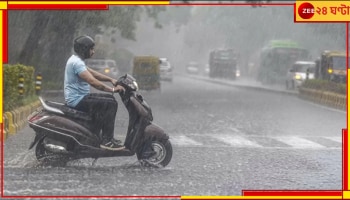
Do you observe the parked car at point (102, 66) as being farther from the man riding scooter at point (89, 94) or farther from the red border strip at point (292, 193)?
the red border strip at point (292, 193)

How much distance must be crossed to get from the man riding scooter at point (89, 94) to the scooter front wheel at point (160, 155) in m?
0.45

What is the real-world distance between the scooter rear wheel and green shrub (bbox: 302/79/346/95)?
55.1ft

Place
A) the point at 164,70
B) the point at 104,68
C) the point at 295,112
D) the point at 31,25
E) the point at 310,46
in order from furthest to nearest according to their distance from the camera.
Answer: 1. the point at 310,46
2. the point at 164,70
3. the point at 31,25
4. the point at 295,112
5. the point at 104,68

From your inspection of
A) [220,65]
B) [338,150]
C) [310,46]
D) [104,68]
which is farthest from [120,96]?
[310,46]

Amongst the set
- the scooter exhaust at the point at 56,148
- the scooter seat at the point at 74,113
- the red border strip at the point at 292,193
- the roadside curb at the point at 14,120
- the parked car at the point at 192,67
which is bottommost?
the parked car at the point at 192,67

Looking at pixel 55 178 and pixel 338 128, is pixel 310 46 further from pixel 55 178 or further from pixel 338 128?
pixel 55 178

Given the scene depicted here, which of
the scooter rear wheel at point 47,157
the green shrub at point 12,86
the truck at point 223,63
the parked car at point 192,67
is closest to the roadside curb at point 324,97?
the truck at point 223,63

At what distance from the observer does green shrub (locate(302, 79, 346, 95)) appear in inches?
954

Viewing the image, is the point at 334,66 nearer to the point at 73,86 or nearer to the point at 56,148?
the point at 73,86

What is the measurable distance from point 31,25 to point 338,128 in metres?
13.7

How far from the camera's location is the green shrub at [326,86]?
24.2 m

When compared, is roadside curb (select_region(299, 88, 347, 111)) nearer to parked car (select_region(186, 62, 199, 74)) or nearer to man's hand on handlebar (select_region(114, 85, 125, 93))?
man's hand on handlebar (select_region(114, 85, 125, 93))

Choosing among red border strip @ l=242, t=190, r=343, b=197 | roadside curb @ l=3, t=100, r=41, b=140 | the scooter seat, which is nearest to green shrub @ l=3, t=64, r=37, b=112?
roadside curb @ l=3, t=100, r=41, b=140

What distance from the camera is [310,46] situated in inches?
1882
